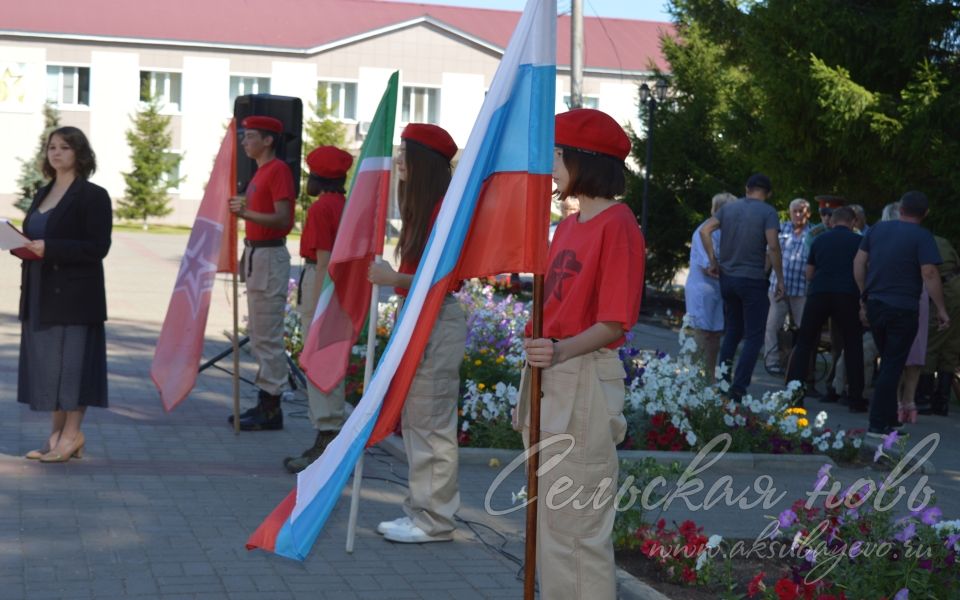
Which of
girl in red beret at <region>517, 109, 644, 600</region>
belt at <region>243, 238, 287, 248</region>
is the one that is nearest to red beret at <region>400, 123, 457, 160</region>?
girl in red beret at <region>517, 109, 644, 600</region>

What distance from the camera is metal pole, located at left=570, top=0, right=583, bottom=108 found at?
19781mm

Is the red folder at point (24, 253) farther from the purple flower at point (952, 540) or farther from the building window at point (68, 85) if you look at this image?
the building window at point (68, 85)

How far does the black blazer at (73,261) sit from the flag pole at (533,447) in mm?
4239

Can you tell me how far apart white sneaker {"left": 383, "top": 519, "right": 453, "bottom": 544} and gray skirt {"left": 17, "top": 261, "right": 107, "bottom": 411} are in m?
2.59

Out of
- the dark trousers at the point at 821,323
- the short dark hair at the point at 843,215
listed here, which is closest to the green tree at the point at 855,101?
the short dark hair at the point at 843,215

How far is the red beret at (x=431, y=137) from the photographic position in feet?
20.1

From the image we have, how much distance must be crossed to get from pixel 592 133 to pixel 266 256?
5.23m

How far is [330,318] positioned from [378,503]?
4.13ft

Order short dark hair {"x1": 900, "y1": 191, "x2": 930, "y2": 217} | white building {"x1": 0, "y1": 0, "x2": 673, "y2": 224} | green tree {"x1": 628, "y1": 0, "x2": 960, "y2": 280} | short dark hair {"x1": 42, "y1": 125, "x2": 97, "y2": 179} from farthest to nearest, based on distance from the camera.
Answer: white building {"x1": 0, "y1": 0, "x2": 673, "y2": 224}, green tree {"x1": 628, "y1": 0, "x2": 960, "y2": 280}, short dark hair {"x1": 900, "y1": 191, "x2": 930, "y2": 217}, short dark hair {"x1": 42, "y1": 125, "x2": 97, "y2": 179}

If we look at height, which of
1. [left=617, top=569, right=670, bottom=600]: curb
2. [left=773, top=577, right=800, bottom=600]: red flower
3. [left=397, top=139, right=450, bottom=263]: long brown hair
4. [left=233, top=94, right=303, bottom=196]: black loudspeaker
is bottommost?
[left=617, top=569, right=670, bottom=600]: curb

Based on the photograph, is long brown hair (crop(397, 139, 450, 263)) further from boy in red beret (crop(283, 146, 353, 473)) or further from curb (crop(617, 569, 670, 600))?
boy in red beret (crop(283, 146, 353, 473))

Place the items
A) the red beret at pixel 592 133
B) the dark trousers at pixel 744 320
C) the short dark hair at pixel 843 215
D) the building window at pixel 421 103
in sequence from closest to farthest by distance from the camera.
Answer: the red beret at pixel 592 133 → the dark trousers at pixel 744 320 → the short dark hair at pixel 843 215 → the building window at pixel 421 103

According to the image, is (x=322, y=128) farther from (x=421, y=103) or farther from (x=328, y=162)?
(x=328, y=162)

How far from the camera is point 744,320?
451 inches
